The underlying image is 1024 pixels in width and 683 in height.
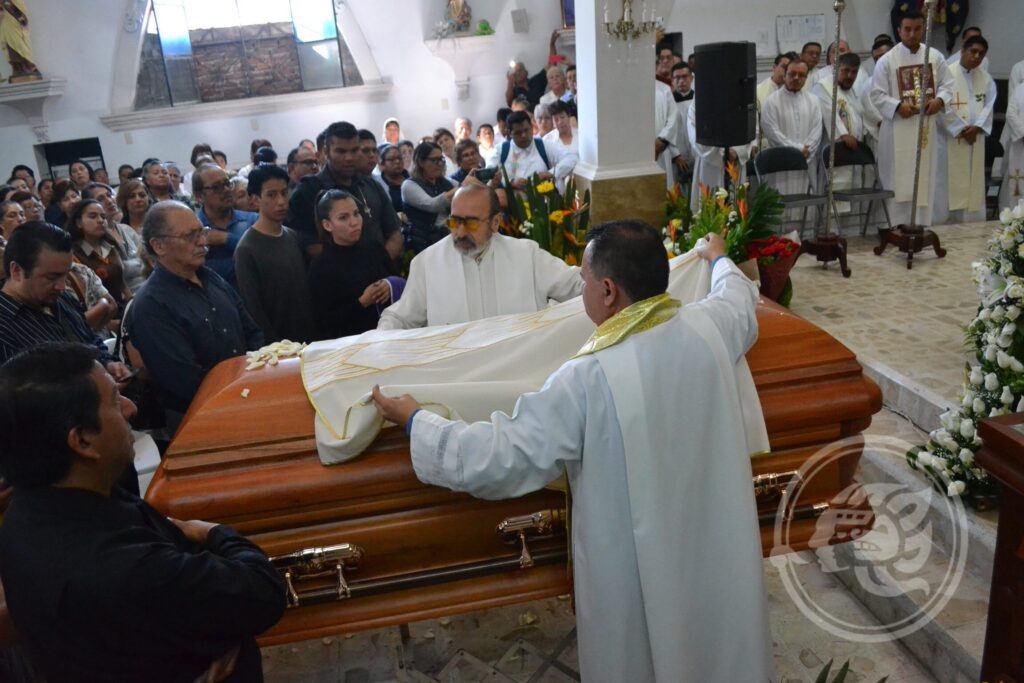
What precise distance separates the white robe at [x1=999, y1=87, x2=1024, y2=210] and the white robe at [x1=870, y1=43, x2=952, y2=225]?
80 cm

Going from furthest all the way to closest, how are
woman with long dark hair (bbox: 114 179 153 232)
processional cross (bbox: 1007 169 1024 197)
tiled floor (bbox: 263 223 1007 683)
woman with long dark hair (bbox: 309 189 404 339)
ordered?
processional cross (bbox: 1007 169 1024 197) → woman with long dark hair (bbox: 114 179 153 232) → woman with long dark hair (bbox: 309 189 404 339) → tiled floor (bbox: 263 223 1007 683)

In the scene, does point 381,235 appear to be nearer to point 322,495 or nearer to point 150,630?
point 322,495

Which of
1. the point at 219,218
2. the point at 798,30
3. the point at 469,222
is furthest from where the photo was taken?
the point at 798,30

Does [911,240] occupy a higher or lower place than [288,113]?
lower

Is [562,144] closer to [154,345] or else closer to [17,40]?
[154,345]

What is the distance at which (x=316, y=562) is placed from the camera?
6.48 feet

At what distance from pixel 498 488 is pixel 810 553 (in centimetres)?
179

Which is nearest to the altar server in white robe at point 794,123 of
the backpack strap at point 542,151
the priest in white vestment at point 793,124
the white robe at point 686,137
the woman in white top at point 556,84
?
the priest in white vestment at point 793,124

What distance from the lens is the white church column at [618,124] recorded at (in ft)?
16.4

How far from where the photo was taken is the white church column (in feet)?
16.4

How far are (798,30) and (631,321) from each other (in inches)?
451

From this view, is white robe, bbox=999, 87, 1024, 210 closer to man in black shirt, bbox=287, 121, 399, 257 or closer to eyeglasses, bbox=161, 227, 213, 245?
man in black shirt, bbox=287, 121, 399, 257

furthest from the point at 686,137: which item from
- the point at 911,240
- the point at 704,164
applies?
the point at 911,240

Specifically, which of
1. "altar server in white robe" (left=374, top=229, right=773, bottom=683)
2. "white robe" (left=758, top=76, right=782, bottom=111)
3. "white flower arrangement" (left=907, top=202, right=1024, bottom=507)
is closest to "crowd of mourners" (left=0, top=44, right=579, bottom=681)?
"altar server in white robe" (left=374, top=229, right=773, bottom=683)
